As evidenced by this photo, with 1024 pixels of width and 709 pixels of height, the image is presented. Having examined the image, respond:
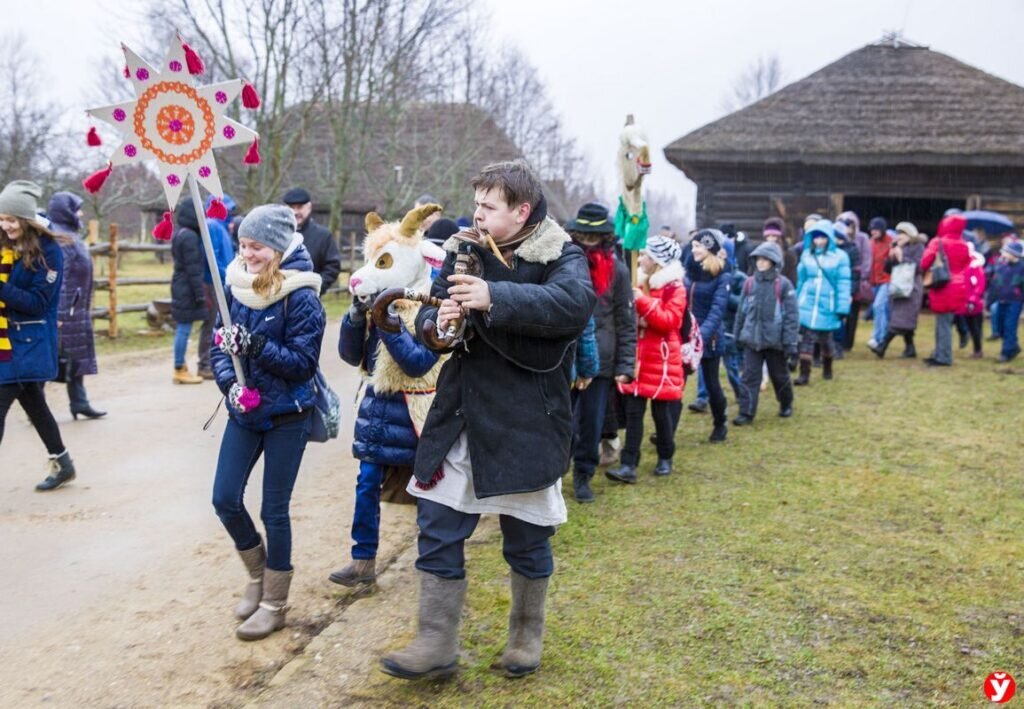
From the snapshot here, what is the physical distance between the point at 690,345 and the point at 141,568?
4151mm

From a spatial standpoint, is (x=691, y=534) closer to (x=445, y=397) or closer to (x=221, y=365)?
(x=445, y=397)

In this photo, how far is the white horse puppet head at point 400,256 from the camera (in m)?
4.13

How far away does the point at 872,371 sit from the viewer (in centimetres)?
1158

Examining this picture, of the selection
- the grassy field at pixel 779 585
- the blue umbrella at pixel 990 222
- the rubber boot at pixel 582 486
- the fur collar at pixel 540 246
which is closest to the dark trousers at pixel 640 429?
the grassy field at pixel 779 585

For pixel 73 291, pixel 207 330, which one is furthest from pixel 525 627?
pixel 207 330

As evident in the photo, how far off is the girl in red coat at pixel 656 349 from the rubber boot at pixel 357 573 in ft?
7.97

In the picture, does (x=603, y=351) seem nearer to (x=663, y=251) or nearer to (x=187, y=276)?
(x=663, y=251)

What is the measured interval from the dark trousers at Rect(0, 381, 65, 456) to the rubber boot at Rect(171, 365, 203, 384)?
3.89 m

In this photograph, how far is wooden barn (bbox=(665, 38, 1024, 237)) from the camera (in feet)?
58.1

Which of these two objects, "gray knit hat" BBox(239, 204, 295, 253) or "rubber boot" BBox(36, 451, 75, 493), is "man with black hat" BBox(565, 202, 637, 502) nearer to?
"gray knit hat" BBox(239, 204, 295, 253)

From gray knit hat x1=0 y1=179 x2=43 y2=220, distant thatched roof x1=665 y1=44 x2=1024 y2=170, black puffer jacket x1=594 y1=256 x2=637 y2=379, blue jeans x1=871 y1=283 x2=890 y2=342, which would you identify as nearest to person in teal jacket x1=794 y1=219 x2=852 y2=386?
blue jeans x1=871 y1=283 x2=890 y2=342

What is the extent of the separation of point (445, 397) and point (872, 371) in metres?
9.53

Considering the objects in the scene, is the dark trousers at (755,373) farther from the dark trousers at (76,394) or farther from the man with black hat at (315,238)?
the dark trousers at (76,394)

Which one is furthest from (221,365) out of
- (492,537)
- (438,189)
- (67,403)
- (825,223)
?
(438,189)
